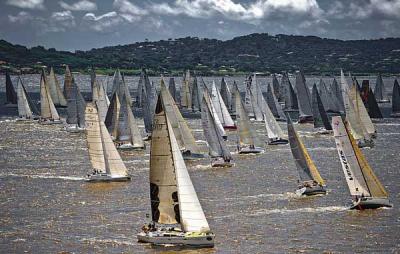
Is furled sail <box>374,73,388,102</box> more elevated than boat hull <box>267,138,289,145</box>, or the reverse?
furled sail <box>374,73,388,102</box>

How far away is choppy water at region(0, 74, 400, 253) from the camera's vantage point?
5097 centimetres

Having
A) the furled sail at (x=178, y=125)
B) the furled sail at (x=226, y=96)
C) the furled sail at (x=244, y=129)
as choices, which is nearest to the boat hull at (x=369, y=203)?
the furled sail at (x=178, y=125)

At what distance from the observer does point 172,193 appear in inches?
1889

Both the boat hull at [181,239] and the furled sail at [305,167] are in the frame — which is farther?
the furled sail at [305,167]

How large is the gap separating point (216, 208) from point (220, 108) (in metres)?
58.5

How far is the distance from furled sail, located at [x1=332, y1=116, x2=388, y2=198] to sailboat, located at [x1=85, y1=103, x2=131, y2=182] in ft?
67.9

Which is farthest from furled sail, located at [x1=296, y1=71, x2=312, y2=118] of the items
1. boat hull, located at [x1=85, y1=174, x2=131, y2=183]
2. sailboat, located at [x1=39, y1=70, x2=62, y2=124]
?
boat hull, located at [x1=85, y1=174, x2=131, y2=183]

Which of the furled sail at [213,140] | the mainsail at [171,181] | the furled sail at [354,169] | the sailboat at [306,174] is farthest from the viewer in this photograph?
the furled sail at [213,140]

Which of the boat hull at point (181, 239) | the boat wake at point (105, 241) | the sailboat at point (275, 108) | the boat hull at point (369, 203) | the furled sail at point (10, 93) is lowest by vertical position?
the boat wake at point (105, 241)

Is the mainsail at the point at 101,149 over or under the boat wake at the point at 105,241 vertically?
over

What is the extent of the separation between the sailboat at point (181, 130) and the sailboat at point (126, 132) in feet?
29.2

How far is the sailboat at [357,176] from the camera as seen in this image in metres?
60.2

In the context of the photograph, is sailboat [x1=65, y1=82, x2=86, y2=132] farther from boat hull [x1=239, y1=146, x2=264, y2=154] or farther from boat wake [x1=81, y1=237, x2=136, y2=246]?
boat wake [x1=81, y1=237, x2=136, y2=246]

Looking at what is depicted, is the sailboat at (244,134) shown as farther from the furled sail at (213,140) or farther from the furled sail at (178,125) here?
the furled sail at (213,140)
